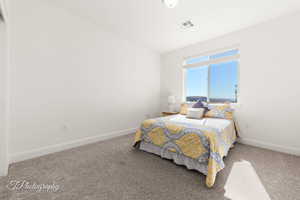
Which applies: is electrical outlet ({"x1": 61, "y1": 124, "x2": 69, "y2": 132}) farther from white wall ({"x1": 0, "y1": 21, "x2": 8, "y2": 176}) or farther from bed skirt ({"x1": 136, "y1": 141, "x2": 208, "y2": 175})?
bed skirt ({"x1": 136, "y1": 141, "x2": 208, "y2": 175})

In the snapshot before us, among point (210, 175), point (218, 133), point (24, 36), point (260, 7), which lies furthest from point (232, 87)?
point (24, 36)

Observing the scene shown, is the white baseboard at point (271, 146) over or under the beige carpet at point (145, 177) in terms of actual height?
over

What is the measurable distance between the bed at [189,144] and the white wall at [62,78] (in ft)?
4.05

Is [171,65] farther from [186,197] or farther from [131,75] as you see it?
[186,197]

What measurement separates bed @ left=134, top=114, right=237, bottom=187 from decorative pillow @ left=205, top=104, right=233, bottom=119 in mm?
1005

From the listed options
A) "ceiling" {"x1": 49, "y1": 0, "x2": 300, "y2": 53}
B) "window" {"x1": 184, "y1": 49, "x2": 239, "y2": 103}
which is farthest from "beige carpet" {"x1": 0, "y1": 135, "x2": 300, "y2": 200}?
"ceiling" {"x1": 49, "y1": 0, "x2": 300, "y2": 53}

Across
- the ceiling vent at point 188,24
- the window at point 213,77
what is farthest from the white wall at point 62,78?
the window at point 213,77

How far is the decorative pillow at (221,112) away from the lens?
2.85 meters

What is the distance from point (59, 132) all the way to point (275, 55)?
4.55m

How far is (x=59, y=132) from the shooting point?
237 centimetres

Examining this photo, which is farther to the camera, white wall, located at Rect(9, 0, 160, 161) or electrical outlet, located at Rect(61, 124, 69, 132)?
electrical outlet, located at Rect(61, 124, 69, 132)

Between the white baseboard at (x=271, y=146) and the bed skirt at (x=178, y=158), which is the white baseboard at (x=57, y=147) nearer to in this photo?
the bed skirt at (x=178, y=158)

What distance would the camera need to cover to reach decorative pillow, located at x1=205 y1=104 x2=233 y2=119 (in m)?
2.85

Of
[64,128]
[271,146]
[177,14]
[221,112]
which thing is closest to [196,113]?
[221,112]
